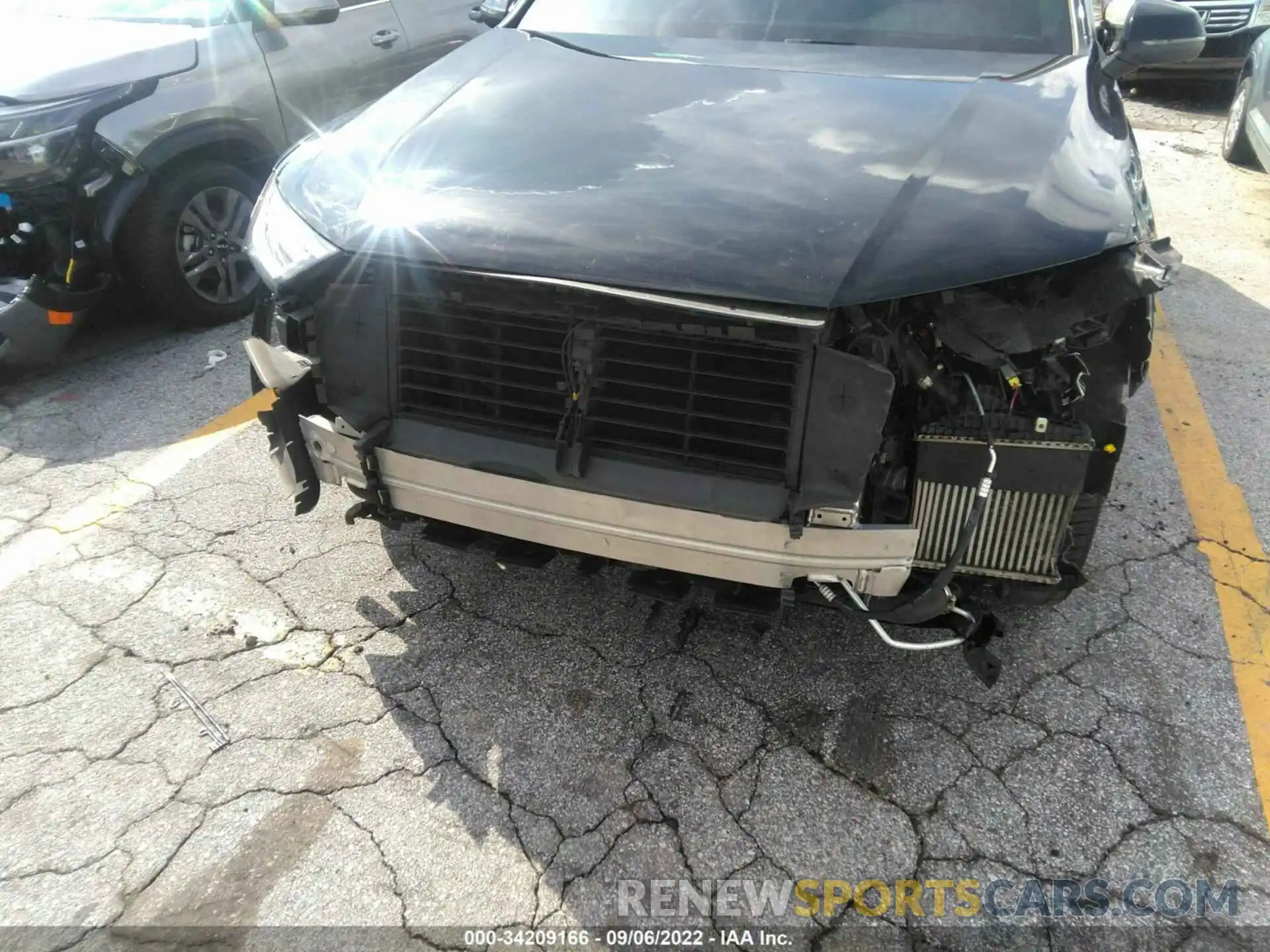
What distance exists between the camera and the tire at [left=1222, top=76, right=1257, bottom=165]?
6.73 meters

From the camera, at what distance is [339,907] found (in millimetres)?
2027

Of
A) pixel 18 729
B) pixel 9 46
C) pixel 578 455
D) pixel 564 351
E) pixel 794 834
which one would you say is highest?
pixel 9 46

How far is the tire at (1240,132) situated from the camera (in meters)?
6.73

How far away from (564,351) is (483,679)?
1.07m

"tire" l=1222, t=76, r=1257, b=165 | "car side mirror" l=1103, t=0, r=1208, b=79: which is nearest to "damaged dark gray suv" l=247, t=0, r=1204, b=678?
"car side mirror" l=1103, t=0, r=1208, b=79

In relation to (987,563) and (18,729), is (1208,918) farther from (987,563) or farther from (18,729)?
(18,729)

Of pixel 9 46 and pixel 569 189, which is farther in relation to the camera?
pixel 9 46

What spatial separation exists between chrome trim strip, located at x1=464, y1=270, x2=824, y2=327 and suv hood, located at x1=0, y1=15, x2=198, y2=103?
10.4 feet

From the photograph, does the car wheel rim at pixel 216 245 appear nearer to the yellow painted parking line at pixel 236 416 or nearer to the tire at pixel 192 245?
the tire at pixel 192 245

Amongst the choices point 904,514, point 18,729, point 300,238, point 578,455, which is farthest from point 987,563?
point 18,729

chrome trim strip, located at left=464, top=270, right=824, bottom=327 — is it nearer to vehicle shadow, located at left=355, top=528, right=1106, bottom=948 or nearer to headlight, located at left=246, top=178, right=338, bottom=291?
headlight, located at left=246, top=178, right=338, bottom=291

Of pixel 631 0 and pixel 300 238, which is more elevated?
pixel 631 0

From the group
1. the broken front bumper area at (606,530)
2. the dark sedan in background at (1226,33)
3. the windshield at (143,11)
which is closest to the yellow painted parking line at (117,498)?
the broken front bumper area at (606,530)

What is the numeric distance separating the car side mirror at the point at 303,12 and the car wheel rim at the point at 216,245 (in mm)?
939
